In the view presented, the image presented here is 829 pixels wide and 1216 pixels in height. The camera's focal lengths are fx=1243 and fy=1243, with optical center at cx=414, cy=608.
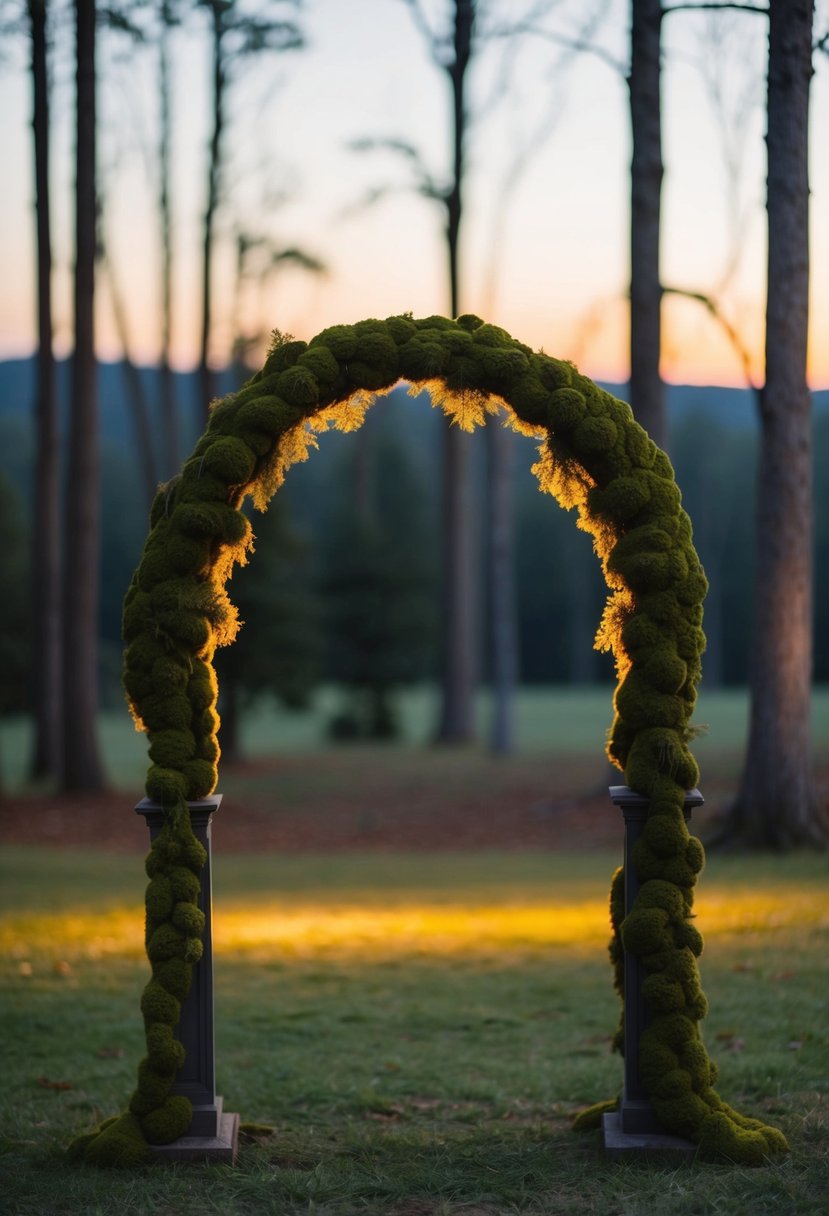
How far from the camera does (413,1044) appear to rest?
696 centimetres

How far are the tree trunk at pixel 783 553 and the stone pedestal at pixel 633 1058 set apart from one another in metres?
8.56

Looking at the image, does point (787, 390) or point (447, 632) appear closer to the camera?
point (787, 390)

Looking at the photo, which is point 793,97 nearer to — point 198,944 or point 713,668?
point 198,944

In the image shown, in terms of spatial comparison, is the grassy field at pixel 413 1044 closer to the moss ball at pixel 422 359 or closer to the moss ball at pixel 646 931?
the moss ball at pixel 646 931

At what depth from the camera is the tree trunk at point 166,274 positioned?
2598 cm

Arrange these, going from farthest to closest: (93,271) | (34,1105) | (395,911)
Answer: (93,271) < (395,911) < (34,1105)

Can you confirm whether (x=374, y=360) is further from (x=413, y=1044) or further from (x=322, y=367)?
(x=413, y=1044)

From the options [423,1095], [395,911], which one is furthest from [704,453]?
[423,1095]

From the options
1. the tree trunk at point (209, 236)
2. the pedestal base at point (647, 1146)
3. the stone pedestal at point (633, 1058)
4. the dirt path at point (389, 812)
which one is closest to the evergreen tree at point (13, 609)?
the dirt path at point (389, 812)

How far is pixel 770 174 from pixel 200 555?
9.76 m

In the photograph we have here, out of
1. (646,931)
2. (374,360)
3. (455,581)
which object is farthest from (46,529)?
(646,931)

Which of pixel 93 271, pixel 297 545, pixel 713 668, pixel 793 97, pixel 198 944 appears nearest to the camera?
pixel 198 944

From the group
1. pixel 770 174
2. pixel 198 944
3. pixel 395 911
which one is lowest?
pixel 395 911

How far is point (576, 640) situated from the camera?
6488cm
